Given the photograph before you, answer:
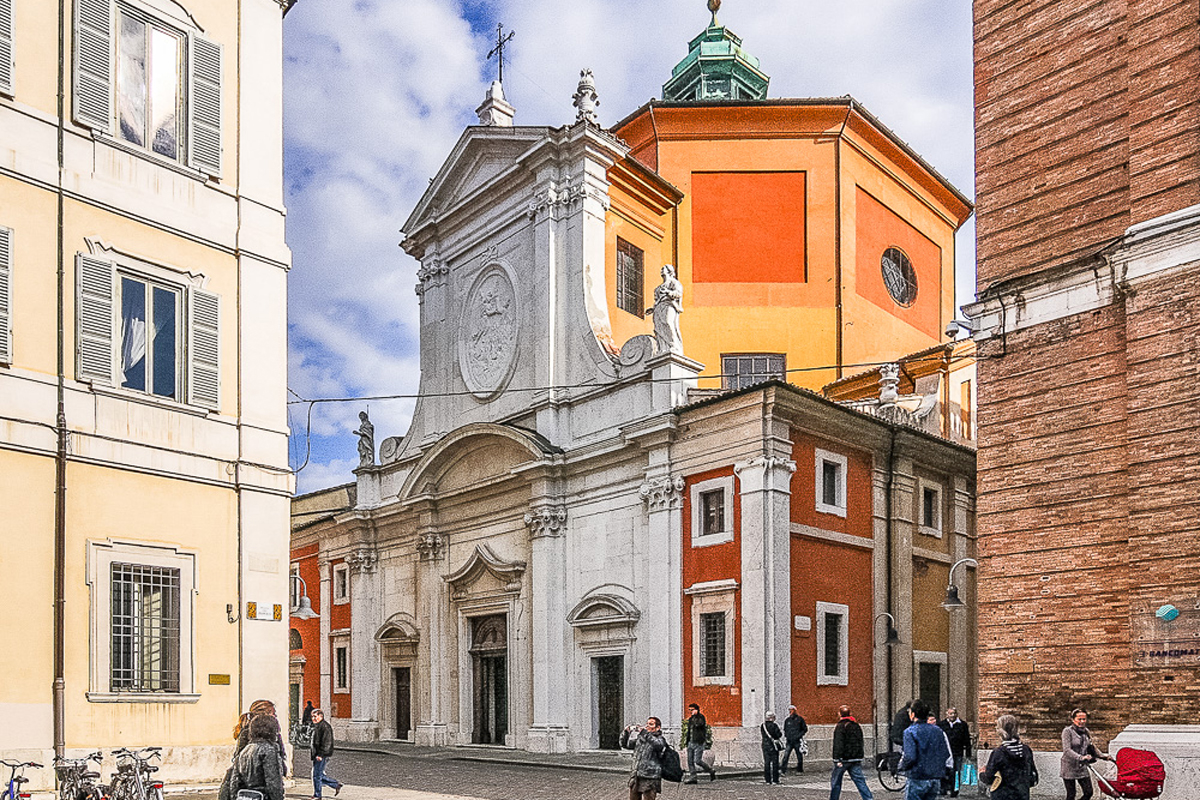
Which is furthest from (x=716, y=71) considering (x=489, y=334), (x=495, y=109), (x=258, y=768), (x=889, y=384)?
(x=258, y=768)

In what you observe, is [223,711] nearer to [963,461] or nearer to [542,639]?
[542,639]

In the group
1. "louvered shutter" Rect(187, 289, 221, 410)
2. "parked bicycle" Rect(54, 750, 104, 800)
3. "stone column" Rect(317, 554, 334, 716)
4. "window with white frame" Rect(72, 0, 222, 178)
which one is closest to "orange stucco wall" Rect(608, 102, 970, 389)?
"stone column" Rect(317, 554, 334, 716)

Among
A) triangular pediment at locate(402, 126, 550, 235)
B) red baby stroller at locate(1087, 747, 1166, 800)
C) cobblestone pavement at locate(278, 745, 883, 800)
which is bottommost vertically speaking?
cobblestone pavement at locate(278, 745, 883, 800)

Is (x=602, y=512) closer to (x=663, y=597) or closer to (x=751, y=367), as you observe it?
(x=663, y=597)

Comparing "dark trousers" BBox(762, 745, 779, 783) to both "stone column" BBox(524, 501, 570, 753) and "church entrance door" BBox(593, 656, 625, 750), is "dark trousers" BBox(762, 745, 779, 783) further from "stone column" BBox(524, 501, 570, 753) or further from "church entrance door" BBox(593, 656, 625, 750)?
"stone column" BBox(524, 501, 570, 753)

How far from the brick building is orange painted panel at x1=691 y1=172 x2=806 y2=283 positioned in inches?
534

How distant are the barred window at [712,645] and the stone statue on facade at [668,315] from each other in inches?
223

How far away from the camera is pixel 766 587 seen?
78.4 feet

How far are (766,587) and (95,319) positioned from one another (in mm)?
13362

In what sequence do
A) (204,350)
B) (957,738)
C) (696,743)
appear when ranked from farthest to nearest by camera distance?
1. (696,743)
2. (957,738)
3. (204,350)

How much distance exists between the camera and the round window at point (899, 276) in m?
34.0

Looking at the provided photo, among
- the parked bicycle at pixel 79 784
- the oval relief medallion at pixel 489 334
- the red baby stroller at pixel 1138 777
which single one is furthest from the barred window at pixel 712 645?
the parked bicycle at pixel 79 784

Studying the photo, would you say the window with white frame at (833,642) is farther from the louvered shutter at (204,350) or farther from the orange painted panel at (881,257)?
Answer: the louvered shutter at (204,350)

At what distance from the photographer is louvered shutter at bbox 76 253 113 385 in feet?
51.4
